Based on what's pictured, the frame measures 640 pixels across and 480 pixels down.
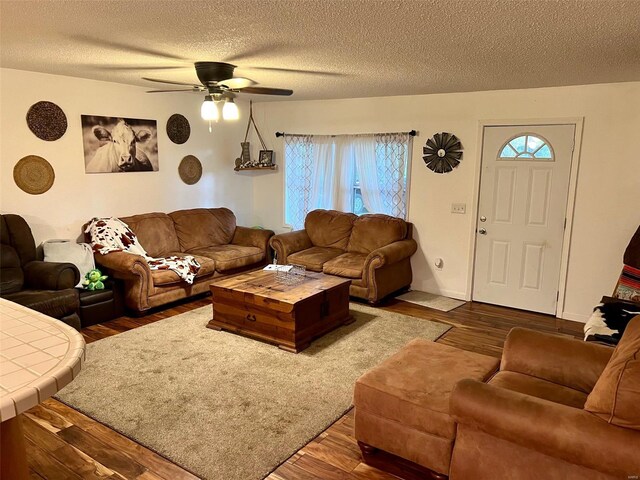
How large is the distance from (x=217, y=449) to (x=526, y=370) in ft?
5.70

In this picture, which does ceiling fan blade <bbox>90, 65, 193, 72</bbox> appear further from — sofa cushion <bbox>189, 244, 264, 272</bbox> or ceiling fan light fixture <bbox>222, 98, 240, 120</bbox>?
sofa cushion <bbox>189, 244, 264, 272</bbox>

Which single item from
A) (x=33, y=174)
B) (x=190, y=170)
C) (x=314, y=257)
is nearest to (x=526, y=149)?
(x=314, y=257)

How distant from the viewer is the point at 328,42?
292 cm

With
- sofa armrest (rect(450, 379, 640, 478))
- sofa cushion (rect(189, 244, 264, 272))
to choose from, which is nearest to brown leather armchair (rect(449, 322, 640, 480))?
sofa armrest (rect(450, 379, 640, 478))

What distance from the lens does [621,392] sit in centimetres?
163

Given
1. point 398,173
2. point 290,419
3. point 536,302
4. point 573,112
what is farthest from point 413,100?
point 290,419

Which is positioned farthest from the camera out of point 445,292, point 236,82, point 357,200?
point 357,200

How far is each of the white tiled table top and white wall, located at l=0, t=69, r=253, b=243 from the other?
9.79 ft

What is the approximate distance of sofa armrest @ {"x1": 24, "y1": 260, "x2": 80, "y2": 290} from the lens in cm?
399

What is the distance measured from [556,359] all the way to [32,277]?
4.14 metres

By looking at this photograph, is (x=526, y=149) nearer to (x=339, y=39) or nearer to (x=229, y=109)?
(x=339, y=39)

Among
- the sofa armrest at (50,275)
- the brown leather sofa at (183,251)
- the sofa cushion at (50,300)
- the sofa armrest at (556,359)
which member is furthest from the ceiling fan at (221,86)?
the sofa armrest at (556,359)

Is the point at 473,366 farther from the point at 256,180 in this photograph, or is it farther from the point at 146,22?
the point at 256,180

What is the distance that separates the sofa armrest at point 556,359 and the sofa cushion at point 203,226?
414cm
